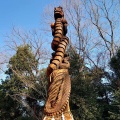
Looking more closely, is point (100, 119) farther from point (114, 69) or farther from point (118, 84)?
point (114, 69)

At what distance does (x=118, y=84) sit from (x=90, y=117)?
2483 millimetres

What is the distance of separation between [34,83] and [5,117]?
9.87 feet

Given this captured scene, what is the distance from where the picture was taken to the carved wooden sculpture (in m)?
4.58

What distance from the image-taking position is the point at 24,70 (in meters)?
16.6

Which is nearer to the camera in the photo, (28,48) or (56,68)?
(56,68)

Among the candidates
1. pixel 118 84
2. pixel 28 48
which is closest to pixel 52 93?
pixel 118 84

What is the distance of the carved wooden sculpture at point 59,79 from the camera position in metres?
4.58

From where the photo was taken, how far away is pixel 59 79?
4.82 metres

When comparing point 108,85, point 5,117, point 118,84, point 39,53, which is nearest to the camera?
point 118,84

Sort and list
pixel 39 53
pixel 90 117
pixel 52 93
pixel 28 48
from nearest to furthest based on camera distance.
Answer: pixel 52 93 < pixel 90 117 < pixel 28 48 < pixel 39 53

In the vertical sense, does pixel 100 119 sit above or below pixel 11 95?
below

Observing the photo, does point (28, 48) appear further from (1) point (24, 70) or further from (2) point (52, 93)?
(2) point (52, 93)

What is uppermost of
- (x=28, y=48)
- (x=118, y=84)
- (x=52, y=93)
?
(x=28, y=48)

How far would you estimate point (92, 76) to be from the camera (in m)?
15.3
